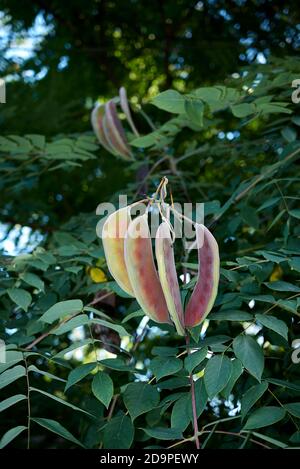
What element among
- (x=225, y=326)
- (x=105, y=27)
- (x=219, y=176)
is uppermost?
(x=105, y=27)

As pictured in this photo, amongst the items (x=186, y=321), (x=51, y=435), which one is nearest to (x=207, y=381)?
(x=186, y=321)

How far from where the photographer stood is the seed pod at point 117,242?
1.23 metres

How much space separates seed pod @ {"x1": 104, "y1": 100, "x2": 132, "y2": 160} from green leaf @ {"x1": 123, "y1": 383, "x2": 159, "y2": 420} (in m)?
1.05

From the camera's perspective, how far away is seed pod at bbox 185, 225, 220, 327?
1.23m

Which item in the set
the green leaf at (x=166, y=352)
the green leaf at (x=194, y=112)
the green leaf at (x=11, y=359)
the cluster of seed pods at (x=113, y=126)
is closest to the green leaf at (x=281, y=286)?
the green leaf at (x=166, y=352)

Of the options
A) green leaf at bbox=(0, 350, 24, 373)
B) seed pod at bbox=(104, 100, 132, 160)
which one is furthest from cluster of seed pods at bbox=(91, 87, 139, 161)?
green leaf at bbox=(0, 350, 24, 373)

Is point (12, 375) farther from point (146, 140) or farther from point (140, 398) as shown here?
point (146, 140)

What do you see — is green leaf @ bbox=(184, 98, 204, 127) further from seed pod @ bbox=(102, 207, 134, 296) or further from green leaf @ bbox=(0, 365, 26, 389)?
green leaf @ bbox=(0, 365, 26, 389)

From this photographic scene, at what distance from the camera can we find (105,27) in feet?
10.6

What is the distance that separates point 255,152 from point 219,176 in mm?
748

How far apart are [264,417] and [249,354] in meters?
0.13

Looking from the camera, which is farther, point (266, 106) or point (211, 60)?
point (211, 60)

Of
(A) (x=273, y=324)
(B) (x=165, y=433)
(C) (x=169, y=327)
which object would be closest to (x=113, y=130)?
(C) (x=169, y=327)
